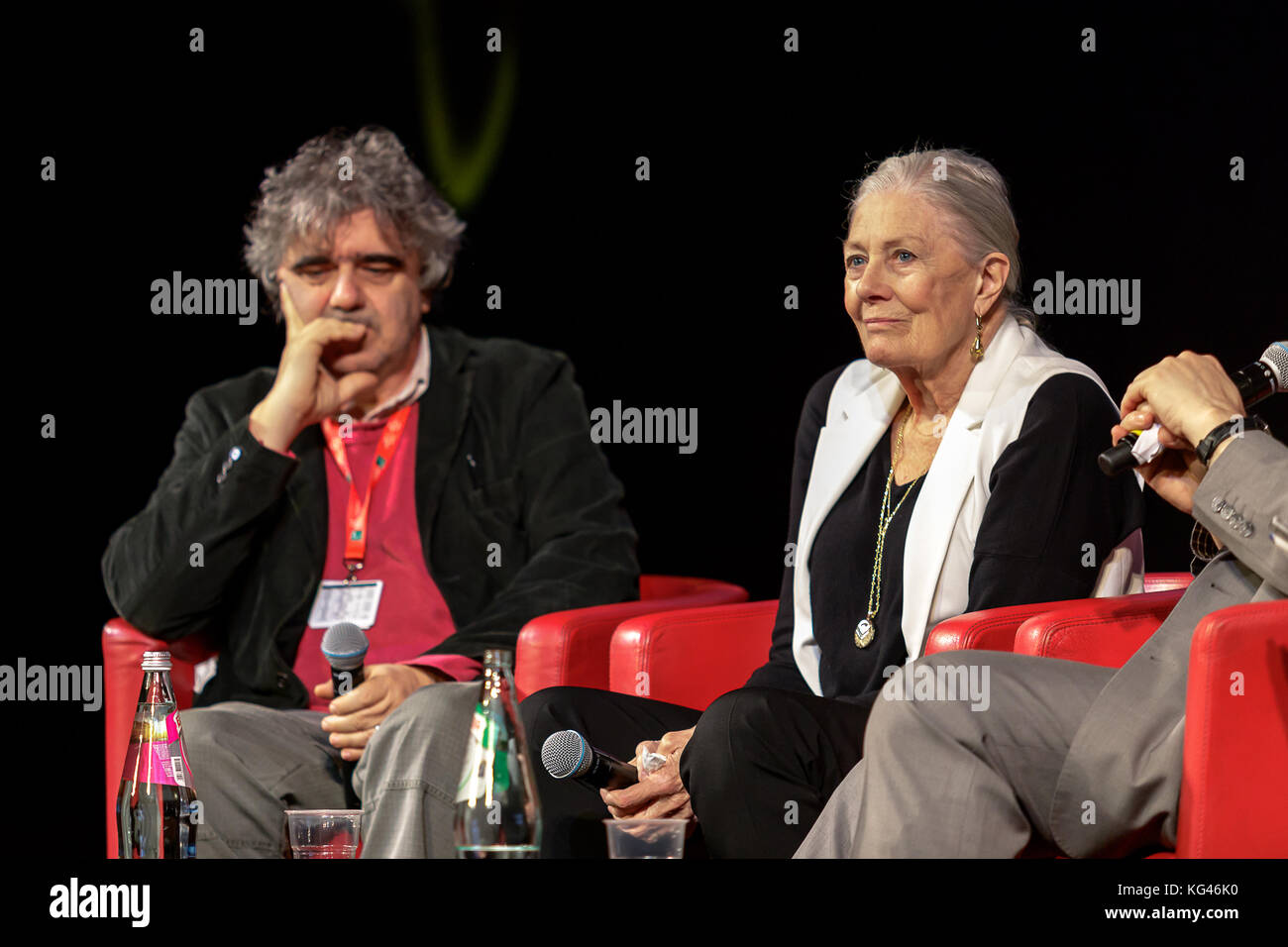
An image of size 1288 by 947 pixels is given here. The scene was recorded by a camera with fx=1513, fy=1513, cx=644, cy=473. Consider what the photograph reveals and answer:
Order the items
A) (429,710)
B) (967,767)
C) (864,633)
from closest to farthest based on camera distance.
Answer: (967,767)
(429,710)
(864,633)

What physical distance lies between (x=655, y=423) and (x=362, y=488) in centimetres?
91

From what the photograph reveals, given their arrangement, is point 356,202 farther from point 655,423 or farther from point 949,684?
point 949,684

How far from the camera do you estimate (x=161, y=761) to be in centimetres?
217

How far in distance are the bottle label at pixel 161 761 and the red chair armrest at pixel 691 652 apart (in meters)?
0.83

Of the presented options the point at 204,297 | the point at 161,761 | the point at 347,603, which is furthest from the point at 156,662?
the point at 204,297

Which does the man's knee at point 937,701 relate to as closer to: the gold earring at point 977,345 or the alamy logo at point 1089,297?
the gold earring at point 977,345

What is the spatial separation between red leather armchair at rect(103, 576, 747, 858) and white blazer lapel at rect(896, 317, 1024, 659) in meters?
0.55

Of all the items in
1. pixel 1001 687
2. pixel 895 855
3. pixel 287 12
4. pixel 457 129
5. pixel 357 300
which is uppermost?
pixel 287 12

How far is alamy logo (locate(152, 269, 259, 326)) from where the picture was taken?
370cm

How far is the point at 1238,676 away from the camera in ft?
6.23

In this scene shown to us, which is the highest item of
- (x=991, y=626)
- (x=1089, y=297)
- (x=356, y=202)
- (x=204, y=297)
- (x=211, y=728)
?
(x=356, y=202)
